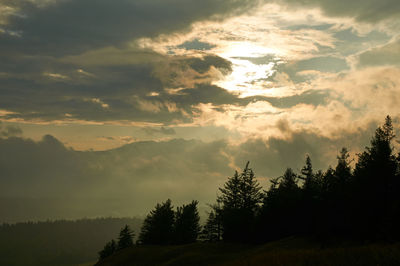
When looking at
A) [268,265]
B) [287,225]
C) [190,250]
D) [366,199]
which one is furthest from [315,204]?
[268,265]

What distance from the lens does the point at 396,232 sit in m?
36.6

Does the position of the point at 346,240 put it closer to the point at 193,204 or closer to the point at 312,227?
the point at 312,227

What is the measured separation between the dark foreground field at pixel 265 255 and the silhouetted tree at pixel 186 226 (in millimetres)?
17952

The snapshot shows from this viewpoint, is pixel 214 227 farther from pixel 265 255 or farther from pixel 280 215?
pixel 265 255

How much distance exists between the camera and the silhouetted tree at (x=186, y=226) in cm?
8025

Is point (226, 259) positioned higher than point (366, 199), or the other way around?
point (366, 199)

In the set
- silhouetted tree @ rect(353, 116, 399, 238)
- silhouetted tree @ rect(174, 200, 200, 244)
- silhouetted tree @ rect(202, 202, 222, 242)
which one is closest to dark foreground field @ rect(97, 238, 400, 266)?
silhouetted tree @ rect(353, 116, 399, 238)

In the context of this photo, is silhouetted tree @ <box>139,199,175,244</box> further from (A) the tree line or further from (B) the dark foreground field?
(B) the dark foreground field

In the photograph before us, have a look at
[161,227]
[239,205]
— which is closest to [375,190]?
[239,205]

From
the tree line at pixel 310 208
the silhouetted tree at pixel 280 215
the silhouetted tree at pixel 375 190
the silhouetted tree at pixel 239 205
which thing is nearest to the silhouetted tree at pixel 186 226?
the tree line at pixel 310 208

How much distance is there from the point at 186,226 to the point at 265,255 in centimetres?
5390

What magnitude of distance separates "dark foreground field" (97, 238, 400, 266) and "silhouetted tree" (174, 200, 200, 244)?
18.0 metres

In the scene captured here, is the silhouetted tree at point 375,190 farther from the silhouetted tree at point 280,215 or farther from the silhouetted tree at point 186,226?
the silhouetted tree at point 186,226

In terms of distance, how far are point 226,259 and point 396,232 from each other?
20.8 metres
